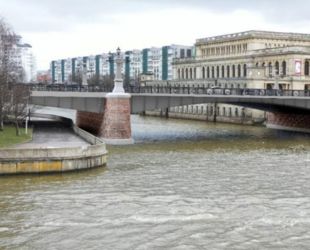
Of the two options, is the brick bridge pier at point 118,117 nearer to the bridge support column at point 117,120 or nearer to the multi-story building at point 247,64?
the bridge support column at point 117,120

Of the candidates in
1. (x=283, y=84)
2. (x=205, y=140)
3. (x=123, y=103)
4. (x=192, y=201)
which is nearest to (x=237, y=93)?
(x=205, y=140)

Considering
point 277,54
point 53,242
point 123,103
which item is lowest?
point 53,242

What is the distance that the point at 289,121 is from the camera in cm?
9456

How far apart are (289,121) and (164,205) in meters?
62.6

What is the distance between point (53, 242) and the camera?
27812mm

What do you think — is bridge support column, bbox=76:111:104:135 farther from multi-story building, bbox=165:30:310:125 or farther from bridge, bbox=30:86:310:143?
multi-story building, bbox=165:30:310:125

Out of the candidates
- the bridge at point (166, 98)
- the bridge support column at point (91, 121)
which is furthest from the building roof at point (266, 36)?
the bridge support column at point (91, 121)

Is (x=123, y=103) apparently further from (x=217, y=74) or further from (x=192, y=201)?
(x=217, y=74)

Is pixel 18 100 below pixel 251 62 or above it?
below

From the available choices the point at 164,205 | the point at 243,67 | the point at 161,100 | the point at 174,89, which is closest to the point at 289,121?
the point at 174,89

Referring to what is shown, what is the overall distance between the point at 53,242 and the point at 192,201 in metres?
10.5

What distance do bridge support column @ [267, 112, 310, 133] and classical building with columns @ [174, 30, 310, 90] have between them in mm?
8544

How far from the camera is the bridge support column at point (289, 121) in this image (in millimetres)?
91312

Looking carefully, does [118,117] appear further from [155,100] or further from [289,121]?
[289,121]
